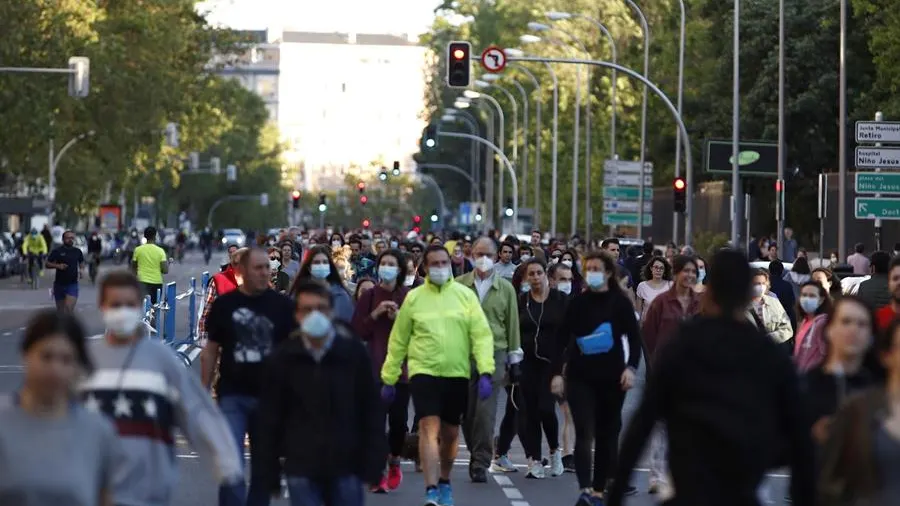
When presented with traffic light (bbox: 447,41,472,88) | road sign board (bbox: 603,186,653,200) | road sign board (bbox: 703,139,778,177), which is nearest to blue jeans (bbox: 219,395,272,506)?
traffic light (bbox: 447,41,472,88)

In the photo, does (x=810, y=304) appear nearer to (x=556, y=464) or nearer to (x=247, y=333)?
(x=556, y=464)

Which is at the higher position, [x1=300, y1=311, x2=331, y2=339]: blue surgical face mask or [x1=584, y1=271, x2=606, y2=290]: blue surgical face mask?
[x1=584, y1=271, x2=606, y2=290]: blue surgical face mask

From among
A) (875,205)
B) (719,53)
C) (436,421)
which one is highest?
(719,53)

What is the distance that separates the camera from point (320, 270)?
1560cm

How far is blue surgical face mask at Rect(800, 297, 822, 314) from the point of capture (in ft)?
46.4

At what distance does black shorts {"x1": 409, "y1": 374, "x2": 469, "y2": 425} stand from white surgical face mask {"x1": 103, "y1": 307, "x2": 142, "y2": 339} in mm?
5652

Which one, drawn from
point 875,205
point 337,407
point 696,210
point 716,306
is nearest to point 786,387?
point 716,306

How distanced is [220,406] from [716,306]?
158 inches

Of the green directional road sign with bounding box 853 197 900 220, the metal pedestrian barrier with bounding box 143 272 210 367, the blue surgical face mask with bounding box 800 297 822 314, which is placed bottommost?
the metal pedestrian barrier with bounding box 143 272 210 367

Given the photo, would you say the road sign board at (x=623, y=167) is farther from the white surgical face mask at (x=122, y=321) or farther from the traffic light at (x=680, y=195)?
the white surgical face mask at (x=122, y=321)

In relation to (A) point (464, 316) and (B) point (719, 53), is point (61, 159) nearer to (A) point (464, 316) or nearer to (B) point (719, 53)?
(B) point (719, 53)

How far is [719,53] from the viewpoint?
7031 cm

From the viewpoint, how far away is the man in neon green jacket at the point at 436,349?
14156 millimetres

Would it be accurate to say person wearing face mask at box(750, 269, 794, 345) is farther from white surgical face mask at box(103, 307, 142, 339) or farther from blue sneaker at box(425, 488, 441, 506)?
white surgical face mask at box(103, 307, 142, 339)
